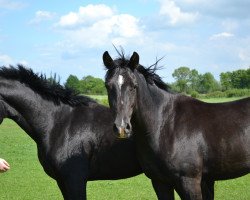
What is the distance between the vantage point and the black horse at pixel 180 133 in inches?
186

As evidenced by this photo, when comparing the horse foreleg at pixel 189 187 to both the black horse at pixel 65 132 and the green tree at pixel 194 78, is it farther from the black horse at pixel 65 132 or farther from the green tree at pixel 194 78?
the green tree at pixel 194 78

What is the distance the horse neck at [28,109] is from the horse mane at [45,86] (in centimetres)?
9

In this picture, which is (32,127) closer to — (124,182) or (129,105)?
(129,105)

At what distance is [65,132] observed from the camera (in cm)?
552

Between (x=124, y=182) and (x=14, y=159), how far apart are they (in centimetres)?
553

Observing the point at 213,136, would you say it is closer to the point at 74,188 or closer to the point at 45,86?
the point at 74,188

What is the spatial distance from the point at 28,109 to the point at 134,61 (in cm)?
173

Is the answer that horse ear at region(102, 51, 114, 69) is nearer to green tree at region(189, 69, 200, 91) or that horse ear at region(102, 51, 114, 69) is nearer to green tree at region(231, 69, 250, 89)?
green tree at region(189, 69, 200, 91)

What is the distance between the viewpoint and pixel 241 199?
27.2 feet

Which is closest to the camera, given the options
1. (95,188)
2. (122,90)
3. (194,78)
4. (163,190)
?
(122,90)

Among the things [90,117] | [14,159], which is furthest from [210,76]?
[90,117]

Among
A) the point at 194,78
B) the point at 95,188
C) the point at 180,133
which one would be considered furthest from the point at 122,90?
the point at 194,78

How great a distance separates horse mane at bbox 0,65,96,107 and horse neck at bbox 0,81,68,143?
9 cm

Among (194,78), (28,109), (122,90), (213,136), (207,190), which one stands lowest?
(207,190)
